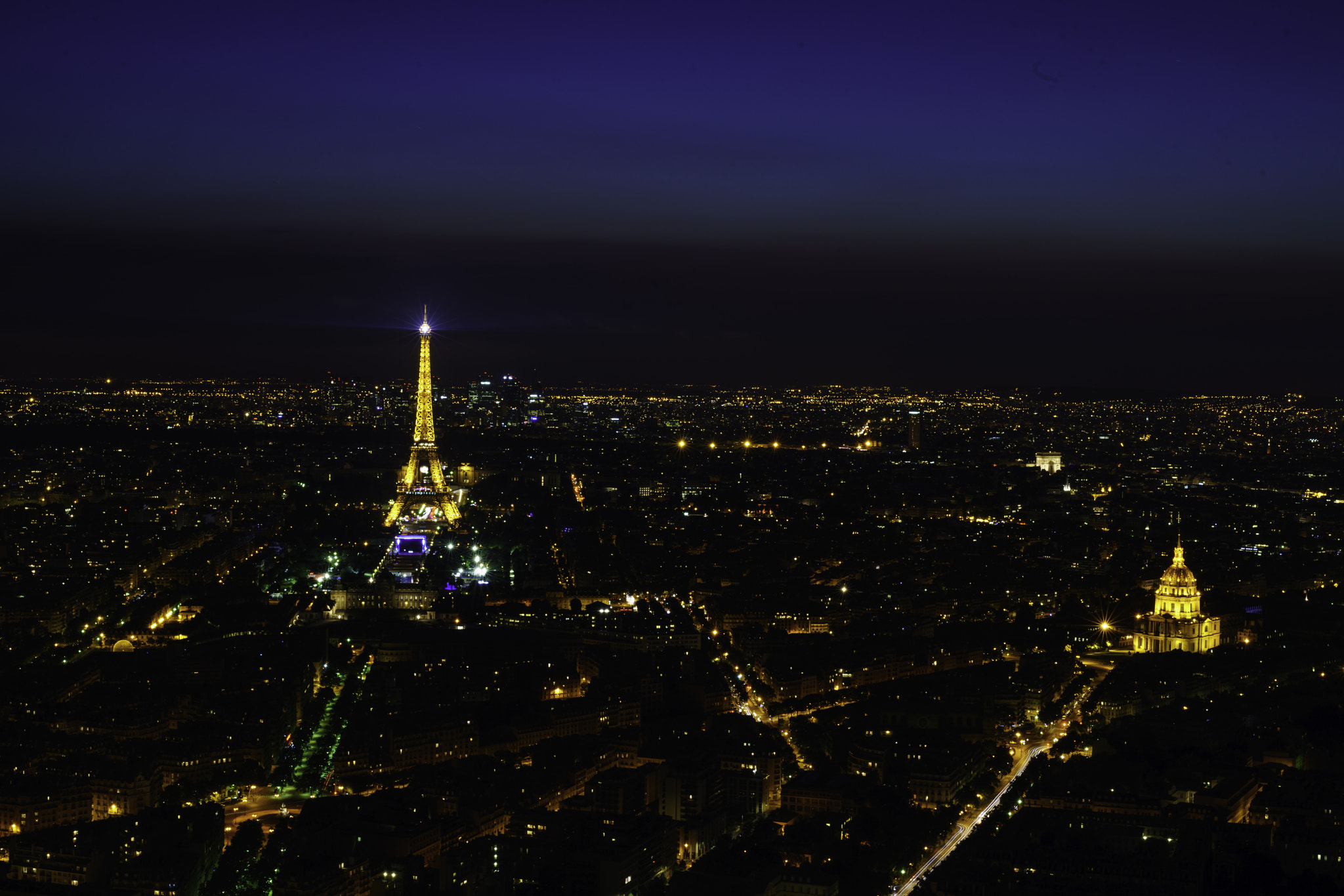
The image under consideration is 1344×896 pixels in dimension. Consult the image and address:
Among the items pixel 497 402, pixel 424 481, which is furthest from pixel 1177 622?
pixel 497 402

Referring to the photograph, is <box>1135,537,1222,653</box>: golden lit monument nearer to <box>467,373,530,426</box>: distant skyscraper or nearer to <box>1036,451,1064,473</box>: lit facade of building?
<box>1036,451,1064,473</box>: lit facade of building

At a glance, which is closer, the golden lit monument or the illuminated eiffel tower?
the golden lit monument

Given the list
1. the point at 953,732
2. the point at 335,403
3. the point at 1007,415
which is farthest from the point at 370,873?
the point at 1007,415

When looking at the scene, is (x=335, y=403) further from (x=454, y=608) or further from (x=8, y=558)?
(x=454, y=608)

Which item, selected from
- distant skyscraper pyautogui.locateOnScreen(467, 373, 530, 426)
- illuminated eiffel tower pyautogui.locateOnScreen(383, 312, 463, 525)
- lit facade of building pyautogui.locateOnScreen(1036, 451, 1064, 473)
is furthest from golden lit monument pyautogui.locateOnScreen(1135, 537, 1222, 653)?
distant skyscraper pyautogui.locateOnScreen(467, 373, 530, 426)

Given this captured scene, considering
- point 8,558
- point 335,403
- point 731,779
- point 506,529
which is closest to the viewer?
point 731,779

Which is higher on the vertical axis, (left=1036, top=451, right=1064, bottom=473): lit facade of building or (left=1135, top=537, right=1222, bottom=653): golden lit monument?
(left=1135, top=537, right=1222, bottom=653): golden lit monument

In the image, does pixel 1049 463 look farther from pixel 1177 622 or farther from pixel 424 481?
pixel 1177 622
